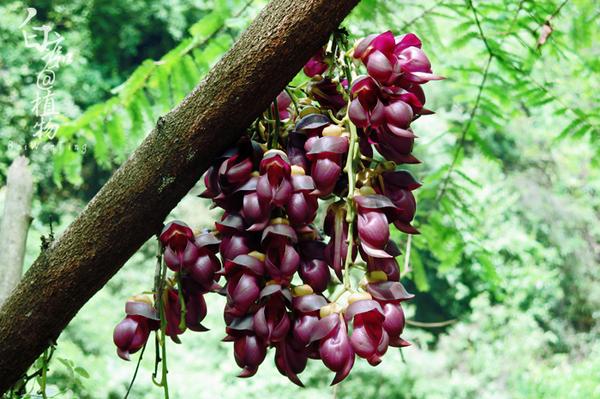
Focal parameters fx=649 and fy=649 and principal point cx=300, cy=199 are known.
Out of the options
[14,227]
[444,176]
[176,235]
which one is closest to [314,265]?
[176,235]

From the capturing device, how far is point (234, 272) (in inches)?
22.9

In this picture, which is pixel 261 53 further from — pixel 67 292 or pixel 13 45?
pixel 13 45

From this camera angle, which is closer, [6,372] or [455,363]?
[6,372]

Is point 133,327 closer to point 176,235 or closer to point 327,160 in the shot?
point 176,235

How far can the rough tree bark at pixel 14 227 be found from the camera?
1.13 meters

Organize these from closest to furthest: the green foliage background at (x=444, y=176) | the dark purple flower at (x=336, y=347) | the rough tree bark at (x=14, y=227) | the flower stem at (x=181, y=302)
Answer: the dark purple flower at (x=336, y=347), the flower stem at (x=181, y=302), the rough tree bark at (x=14, y=227), the green foliage background at (x=444, y=176)

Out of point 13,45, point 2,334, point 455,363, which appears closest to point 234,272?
point 2,334

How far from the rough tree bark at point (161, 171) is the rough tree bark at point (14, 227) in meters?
0.43

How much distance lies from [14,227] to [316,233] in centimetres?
77

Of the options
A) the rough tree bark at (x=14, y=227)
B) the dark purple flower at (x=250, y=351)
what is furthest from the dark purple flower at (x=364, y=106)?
the rough tree bark at (x=14, y=227)

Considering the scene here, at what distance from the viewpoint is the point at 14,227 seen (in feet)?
3.89

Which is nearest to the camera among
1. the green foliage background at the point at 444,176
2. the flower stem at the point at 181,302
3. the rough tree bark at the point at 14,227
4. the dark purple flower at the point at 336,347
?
the dark purple flower at the point at 336,347

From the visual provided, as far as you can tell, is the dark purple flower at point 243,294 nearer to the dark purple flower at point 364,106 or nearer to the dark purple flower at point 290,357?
the dark purple flower at point 290,357

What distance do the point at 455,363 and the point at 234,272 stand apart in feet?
20.6
